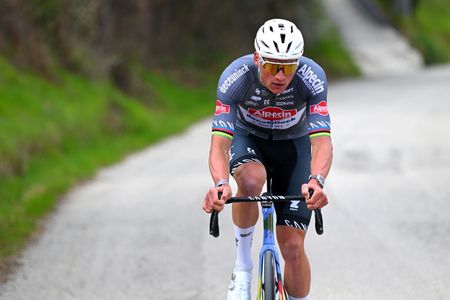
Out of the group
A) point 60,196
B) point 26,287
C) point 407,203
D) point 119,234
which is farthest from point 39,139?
point 26,287

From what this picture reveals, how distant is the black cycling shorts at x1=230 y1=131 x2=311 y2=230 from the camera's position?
5.73 meters

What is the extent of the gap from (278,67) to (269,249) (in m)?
1.05

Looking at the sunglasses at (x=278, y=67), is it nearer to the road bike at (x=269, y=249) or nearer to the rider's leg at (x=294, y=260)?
the road bike at (x=269, y=249)

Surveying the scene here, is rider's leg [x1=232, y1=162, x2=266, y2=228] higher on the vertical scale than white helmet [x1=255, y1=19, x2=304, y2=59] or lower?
lower

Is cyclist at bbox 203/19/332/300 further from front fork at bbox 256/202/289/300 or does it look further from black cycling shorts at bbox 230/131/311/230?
front fork at bbox 256/202/289/300

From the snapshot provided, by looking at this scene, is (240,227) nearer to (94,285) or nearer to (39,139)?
(94,285)

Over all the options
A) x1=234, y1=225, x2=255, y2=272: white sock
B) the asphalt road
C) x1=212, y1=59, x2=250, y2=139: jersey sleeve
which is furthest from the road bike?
the asphalt road

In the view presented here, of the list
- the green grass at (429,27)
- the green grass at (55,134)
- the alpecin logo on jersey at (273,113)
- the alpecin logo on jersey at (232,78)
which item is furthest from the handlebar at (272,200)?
the green grass at (429,27)

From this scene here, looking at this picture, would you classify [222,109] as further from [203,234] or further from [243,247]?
[203,234]

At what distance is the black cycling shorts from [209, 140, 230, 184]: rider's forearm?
0.70ft

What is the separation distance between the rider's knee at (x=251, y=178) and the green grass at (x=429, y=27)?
40342 mm

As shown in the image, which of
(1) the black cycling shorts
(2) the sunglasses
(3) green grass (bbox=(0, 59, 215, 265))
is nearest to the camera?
(2) the sunglasses

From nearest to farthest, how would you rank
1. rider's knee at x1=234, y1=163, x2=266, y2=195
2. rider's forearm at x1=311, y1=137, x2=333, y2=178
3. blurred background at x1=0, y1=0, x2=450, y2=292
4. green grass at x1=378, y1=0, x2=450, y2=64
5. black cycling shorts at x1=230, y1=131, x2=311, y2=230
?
rider's forearm at x1=311, y1=137, x2=333, y2=178 < rider's knee at x1=234, y1=163, x2=266, y2=195 < black cycling shorts at x1=230, y1=131, x2=311, y2=230 < blurred background at x1=0, y1=0, x2=450, y2=292 < green grass at x1=378, y1=0, x2=450, y2=64

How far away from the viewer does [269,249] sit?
5324mm
